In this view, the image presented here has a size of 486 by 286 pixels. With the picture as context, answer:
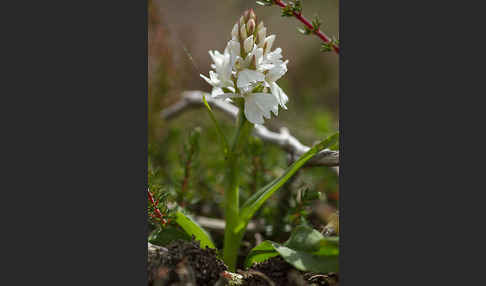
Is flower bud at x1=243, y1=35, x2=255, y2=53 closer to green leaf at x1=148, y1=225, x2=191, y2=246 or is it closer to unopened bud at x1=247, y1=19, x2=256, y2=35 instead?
unopened bud at x1=247, y1=19, x2=256, y2=35

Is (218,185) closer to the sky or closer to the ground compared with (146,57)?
closer to the ground

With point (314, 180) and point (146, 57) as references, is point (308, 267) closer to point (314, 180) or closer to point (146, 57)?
point (146, 57)

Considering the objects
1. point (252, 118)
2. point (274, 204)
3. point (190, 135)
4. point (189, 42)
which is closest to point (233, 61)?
point (252, 118)

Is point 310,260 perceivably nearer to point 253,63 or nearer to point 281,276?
point 281,276

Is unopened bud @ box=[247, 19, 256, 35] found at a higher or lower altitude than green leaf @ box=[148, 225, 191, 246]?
higher

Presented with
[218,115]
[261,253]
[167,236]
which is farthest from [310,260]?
[218,115]

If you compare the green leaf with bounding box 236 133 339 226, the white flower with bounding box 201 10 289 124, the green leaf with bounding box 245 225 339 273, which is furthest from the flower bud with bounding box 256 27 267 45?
the green leaf with bounding box 245 225 339 273
